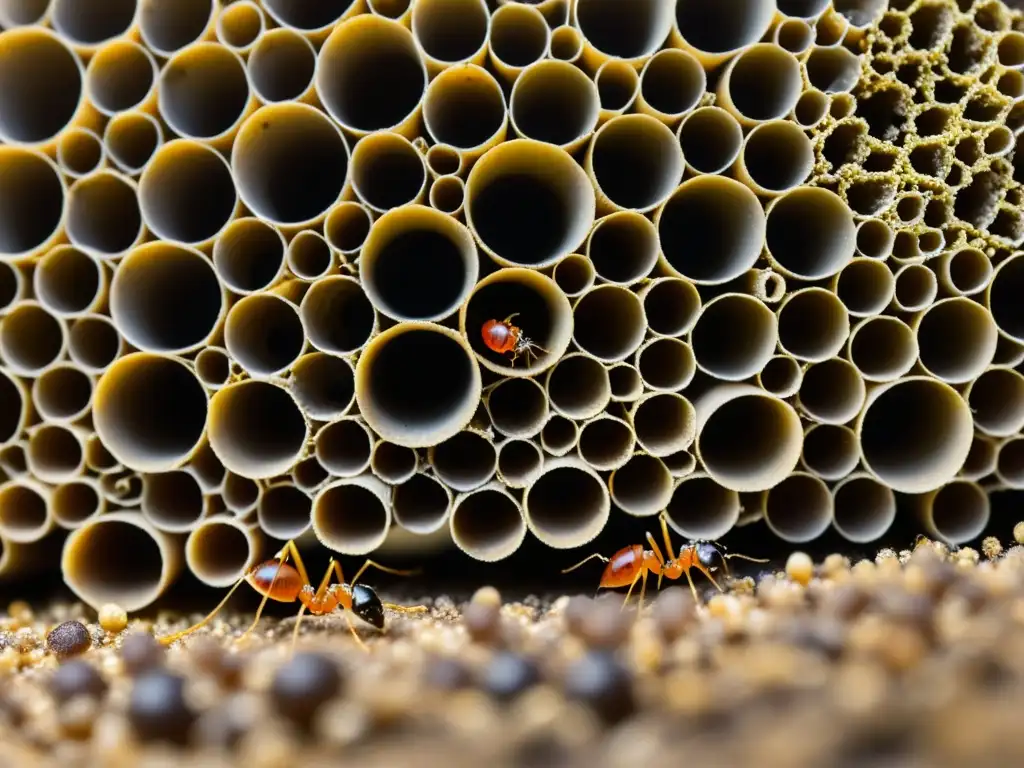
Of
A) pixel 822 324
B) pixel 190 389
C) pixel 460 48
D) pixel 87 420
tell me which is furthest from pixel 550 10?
pixel 87 420

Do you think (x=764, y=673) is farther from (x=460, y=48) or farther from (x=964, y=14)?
(x=964, y=14)

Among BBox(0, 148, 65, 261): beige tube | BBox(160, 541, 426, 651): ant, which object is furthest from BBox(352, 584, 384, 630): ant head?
BBox(0, 148, 65, 261): beige tube

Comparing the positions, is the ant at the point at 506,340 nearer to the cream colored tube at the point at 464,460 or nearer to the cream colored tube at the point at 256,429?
the cream colored tube at the point at 464,460

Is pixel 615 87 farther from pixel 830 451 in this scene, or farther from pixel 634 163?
pixel 830 451

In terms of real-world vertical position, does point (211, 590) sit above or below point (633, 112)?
below

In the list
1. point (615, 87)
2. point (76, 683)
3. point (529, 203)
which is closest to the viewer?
point (76, 683)

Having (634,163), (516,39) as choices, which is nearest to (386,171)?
(516,39)
